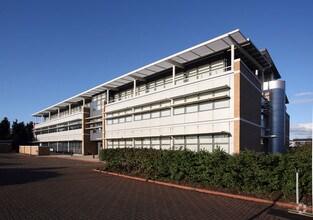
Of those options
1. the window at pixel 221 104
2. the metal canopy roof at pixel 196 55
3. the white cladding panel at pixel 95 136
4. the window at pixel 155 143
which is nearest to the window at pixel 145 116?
the window at pixel 155 143

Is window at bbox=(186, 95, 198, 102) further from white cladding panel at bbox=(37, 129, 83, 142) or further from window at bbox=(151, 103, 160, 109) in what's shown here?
white cladding panel at bbox=(37, 129, 83, 142)

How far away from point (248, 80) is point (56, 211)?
2370cm

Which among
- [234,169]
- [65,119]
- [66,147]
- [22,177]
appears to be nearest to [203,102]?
[234,169]

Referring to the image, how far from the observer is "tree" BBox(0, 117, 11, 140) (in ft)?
335

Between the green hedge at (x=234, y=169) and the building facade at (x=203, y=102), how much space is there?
1129 cm

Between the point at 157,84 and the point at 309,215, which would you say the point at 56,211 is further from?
the point at 157,84

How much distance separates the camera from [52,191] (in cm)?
1360

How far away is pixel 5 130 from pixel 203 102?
93.6 meters

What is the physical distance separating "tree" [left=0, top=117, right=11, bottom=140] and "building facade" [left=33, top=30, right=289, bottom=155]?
67.1 metres

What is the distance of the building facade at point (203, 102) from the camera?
2730cm

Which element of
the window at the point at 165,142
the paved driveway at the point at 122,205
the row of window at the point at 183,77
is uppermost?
the row of window at the point at 183,77

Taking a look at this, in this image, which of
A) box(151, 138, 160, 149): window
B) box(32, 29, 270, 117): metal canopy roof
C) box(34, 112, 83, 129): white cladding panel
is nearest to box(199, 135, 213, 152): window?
box(151, 138, 160, 149): window

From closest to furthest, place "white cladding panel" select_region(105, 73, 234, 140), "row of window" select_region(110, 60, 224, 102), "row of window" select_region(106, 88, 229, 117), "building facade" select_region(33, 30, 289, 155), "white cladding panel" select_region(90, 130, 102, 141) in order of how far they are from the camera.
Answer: "building facade" select_region(33, 30, 289, 155), "white cladding panel" select_region(105, 73, 234, 140), "row of window" select_region(106, 88, 229, 117), "row of window" select_region(110, 60, 224, 102), "white cladding panel" select_region(90, 130, 102, 141)

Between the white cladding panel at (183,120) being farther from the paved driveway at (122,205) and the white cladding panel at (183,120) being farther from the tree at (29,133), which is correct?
the tree at (29,133)
